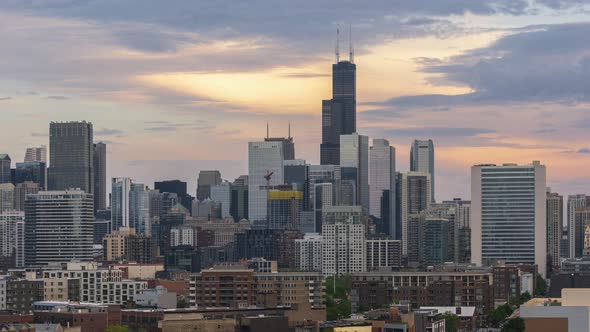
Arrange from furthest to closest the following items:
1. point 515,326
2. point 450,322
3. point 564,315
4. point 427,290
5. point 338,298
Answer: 1. point 338,298
2. point 427,290
3. point 450,322
4. point 515,326
5. point 564,315

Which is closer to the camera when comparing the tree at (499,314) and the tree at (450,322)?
the tree at (450,322)

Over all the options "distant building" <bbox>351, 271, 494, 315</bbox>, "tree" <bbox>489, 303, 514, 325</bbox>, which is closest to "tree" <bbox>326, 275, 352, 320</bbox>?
"distant building" <bbox>351, 271, 494, 315</bbox>

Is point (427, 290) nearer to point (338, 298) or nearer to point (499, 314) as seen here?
point (338, 298)

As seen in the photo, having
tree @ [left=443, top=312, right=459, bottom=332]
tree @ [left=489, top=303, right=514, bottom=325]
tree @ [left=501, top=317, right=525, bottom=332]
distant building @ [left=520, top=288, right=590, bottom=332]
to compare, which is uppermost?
distant building @ [left=520, top=288, right=590, bottom=332]

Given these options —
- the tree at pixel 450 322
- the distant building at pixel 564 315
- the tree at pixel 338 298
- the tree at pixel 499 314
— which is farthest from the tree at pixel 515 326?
the tree at pixel 499 314

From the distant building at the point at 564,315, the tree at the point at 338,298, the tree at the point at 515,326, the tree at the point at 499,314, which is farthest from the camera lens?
the tree at the point at 499,314

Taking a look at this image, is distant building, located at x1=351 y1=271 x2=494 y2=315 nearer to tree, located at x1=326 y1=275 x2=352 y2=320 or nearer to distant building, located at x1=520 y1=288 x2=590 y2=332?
tree, located at x1=326 y1=275 x2=352 y2=320

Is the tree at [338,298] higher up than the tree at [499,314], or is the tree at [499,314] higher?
the tree at [338,298]

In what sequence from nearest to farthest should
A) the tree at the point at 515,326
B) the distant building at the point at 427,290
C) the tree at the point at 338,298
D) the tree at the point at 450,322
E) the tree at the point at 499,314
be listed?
A: the tree at the point at 515,326, the tree at the point at 450,322, the tree at the point at 338,298, the tree at the point at 499,314, the distant building at the point at 427,290

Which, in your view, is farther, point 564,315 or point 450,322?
point 450,322

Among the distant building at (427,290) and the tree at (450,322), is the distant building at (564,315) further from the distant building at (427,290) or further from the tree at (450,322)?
the distant building at (427,290)

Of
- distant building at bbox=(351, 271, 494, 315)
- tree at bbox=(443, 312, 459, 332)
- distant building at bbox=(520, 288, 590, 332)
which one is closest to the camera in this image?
distant building at bbox=(520, 288, 590, 332)

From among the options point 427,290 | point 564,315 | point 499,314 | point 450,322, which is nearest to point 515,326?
point 450,322

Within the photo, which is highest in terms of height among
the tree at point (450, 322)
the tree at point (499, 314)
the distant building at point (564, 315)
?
the distant building at point (564, 315)
